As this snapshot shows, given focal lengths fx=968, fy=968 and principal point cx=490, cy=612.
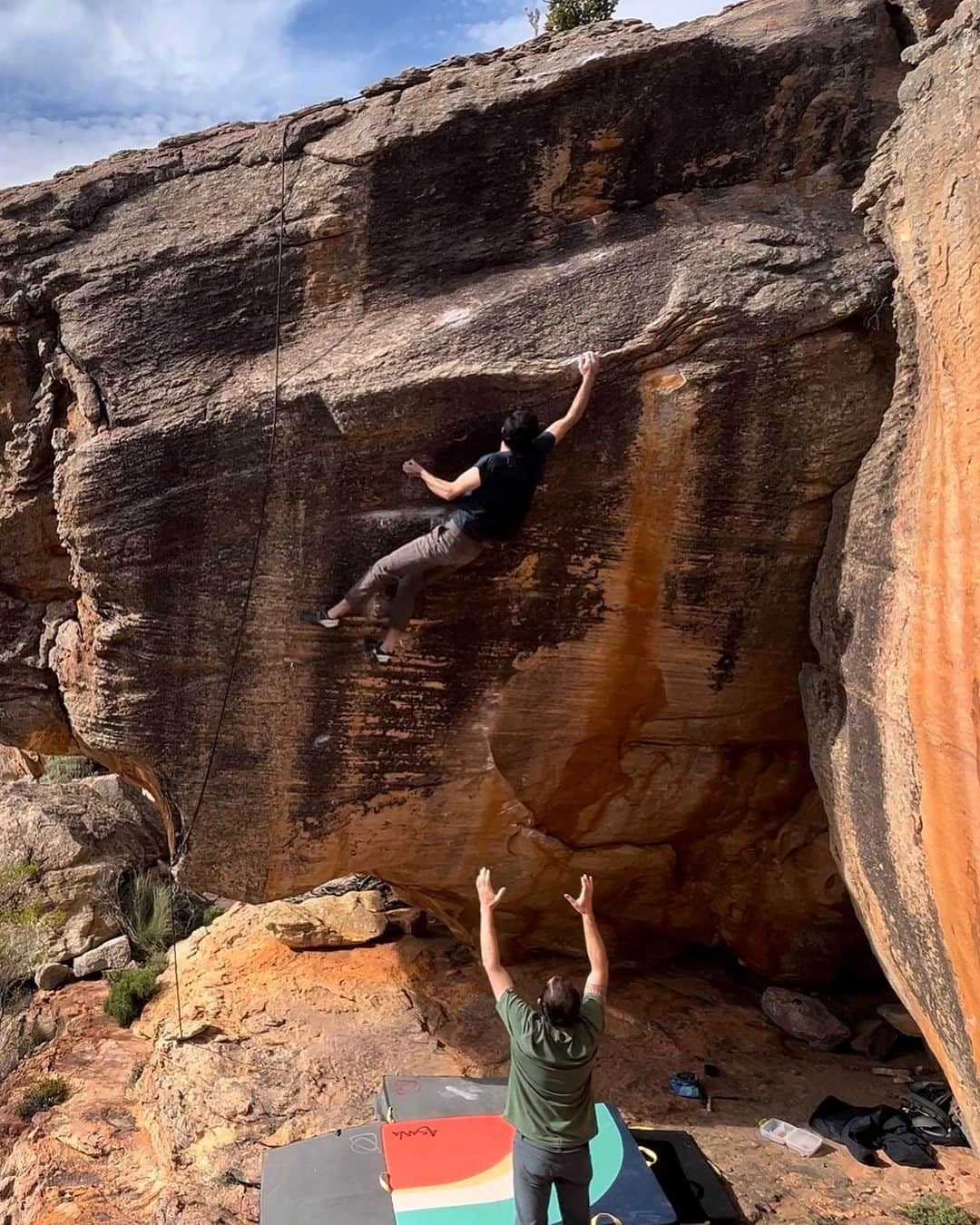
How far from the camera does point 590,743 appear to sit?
7.50m

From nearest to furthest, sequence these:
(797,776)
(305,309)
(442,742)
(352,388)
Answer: (352,388)
(305,309)
(442,742)
(797,776)

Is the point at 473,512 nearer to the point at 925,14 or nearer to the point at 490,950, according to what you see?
the point at 490,950

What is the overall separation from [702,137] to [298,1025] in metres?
8.02

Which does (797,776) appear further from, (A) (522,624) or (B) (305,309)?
(B) (305,309)

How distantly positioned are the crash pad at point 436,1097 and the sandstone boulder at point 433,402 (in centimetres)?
Result: 177

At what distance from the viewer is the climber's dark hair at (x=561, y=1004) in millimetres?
4523

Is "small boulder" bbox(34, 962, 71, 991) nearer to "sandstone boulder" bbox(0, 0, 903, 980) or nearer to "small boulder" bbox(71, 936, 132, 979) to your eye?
"small boulder" bbox(71, 936, 132, 979)

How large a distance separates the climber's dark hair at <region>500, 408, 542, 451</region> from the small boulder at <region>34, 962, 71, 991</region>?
8.87m

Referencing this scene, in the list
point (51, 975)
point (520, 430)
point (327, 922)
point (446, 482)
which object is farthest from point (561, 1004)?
point (51, 975)

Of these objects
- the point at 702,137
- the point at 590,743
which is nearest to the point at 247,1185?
the point at 590,743

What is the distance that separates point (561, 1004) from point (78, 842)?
31.5 ft

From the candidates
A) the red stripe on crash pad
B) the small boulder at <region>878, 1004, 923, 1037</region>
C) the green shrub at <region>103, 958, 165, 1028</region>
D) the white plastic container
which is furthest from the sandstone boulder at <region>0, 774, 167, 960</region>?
the small boulder at <region>878, 1004, 923, 1037</region>

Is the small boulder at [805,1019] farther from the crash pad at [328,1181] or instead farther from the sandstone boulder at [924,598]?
the crash pad at [328,1181]

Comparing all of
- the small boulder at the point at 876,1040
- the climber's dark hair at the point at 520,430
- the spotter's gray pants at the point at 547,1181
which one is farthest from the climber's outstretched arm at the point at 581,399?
the small boulder at the point at 876,1040
